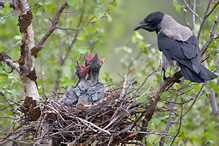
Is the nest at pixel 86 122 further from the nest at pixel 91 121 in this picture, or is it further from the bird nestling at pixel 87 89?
the bird nestling at pixel 87 89

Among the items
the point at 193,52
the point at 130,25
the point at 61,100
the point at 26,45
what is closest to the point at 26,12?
the point at 26,45

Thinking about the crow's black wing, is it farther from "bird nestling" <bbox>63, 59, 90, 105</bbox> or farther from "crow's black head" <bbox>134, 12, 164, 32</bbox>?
"bird nestling" <bbox>63, 59, 90, 105</bbox>

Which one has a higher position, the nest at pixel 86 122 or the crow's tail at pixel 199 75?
the crow's tail at pixel 199 75

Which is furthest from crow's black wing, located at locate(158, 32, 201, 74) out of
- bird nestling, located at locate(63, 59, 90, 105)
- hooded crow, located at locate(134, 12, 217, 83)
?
bird nestling, located at locate(63, 59, 90, 105)

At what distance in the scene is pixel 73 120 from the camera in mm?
4703

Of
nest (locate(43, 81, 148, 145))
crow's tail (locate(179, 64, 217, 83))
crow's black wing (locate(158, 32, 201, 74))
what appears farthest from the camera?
crow's black wing (locate(158, 32, 201, 74))

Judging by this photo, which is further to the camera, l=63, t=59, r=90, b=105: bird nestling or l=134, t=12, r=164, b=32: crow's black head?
l=134, t=12, r=164, b=32: crow's black head

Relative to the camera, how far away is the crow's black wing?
458 centimetres

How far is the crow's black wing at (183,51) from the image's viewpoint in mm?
4582

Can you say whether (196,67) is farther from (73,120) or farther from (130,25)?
(130,25)

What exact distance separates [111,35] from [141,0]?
488cm

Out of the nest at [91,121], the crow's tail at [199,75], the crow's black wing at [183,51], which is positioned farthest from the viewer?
the crow's black wing at [183,51]

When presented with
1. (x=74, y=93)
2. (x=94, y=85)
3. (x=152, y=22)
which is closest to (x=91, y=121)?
(x=74, y=93)

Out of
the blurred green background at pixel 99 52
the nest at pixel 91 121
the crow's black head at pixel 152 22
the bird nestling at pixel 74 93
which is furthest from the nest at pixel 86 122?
the crow's black head at pixel 152 22
